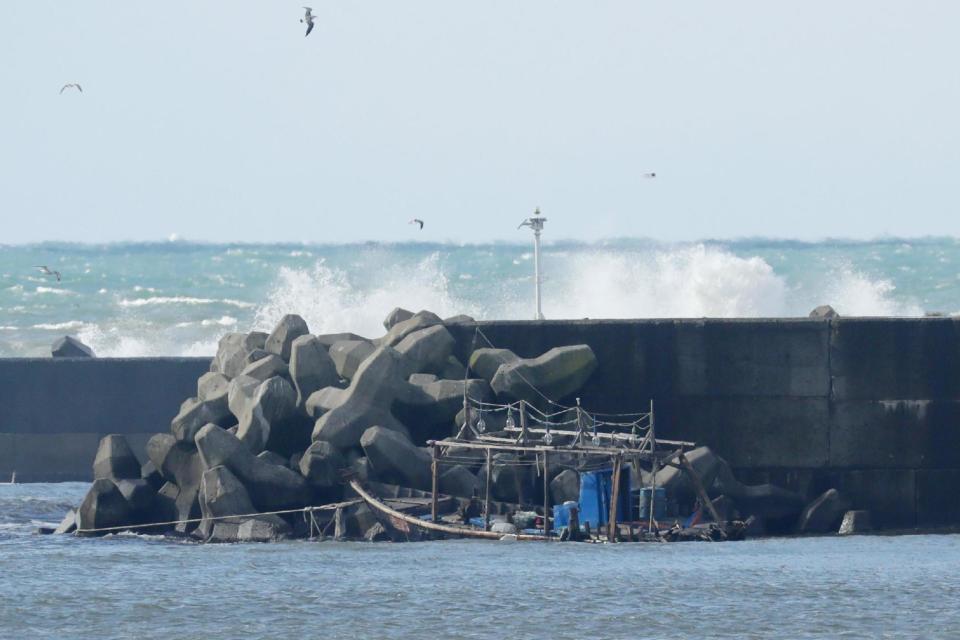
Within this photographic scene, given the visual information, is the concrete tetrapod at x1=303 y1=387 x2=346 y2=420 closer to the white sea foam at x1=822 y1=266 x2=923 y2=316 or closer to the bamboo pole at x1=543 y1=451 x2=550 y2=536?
the bamboo pole at x1=543 y1=451 x2=550 y2=536

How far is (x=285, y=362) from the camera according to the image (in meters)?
28.3

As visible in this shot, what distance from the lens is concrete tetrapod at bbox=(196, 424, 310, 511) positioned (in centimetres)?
2483

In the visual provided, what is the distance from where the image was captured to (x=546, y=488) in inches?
899

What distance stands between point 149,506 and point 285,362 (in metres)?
3.53

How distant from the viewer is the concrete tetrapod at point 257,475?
977 inches

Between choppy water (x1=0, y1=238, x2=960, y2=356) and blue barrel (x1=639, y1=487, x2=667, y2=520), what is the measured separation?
22.0m

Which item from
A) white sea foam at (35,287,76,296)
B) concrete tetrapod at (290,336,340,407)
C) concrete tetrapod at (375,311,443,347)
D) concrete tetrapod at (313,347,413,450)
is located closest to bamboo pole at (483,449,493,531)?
concrete tetrapod at (313,347,413,450)

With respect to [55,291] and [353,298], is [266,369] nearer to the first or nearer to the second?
[353,298]

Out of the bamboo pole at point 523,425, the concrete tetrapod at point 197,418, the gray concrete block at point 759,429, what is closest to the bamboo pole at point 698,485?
the gray concrete block at point 759,429

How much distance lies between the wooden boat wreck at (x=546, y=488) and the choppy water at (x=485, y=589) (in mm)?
467

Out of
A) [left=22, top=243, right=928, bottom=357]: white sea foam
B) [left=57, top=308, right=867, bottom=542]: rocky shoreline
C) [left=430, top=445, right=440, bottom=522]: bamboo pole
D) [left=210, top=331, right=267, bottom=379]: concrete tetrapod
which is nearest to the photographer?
[left=430, top=445, right=440, bottom=522]: bamboo pole

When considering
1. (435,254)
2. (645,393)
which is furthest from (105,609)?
(435,254)

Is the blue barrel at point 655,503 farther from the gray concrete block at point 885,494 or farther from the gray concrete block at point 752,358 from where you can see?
the gray concrete block at point 885,494

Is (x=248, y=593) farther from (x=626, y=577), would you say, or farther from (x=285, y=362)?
(x=285, y=362)
